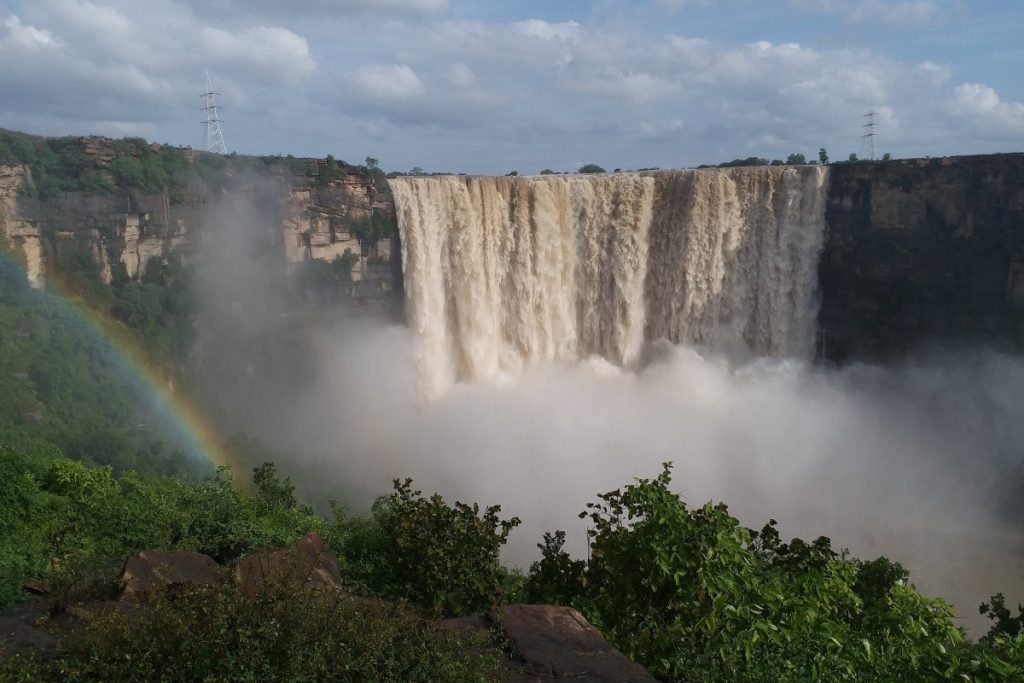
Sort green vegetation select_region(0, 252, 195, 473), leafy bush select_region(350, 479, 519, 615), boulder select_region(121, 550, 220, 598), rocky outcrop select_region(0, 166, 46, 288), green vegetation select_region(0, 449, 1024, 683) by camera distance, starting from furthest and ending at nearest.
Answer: rocky outcrop select_region(0, 166, 46, 288) < green vegetation select_region(0, 252, 195, 473) < leafy bush select_region(350, 479, 519, 615) < boulder select_region(121, 550, 220, 598) < green vegetation select_region(0, 449, 1024, 683)

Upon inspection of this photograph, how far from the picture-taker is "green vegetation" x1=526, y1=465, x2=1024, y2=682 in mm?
4391

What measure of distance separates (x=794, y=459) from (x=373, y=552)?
1331cm

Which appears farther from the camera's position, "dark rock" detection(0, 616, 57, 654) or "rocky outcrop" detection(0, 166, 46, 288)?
"rocky outcrop" detection(0, 166, 46, 288)

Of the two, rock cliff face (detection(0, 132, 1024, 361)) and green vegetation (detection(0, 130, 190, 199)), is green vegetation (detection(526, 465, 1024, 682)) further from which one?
green vegetation (detection(0, 130, 190, 199))

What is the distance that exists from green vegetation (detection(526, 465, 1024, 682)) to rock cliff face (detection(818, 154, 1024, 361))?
15.7 meters

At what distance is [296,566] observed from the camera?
5.12 metres

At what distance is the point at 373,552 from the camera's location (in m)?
8.39

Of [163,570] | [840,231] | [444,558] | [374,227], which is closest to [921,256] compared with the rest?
[840,231]

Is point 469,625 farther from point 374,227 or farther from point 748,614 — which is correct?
point 374,227

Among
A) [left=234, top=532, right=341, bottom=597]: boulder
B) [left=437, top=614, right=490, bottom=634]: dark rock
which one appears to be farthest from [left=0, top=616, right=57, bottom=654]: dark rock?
[left=437, top=614, right=490, bottom=634]: dark rock

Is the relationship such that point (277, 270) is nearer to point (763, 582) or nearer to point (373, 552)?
point (373, 552)

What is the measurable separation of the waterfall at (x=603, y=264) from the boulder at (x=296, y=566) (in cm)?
1403

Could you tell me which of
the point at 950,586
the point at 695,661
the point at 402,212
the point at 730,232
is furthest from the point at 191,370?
the point at 695,661

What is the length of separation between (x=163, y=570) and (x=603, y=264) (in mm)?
16619
